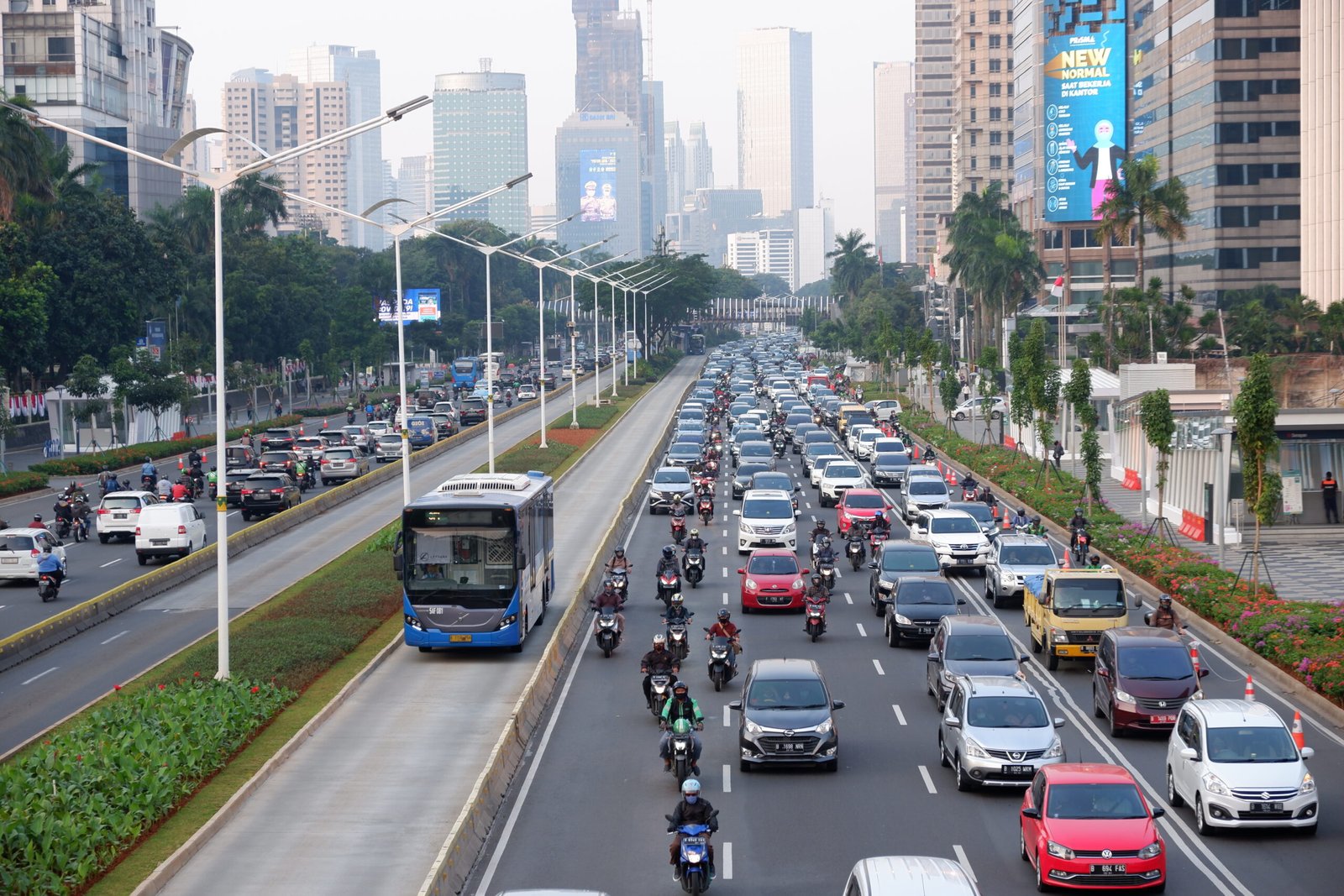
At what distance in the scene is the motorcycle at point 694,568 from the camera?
42.1 m

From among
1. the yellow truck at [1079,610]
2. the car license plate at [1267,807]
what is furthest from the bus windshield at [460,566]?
the car license plate at [1267,807]

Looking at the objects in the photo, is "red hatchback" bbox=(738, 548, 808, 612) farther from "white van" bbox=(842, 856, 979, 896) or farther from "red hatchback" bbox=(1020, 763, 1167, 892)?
"white van" bbox=(842, 856, 979, 896)

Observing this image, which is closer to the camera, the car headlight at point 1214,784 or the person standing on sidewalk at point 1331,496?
the car headlight at point 1214,784

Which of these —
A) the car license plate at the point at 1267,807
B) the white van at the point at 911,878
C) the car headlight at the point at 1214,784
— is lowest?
the car license plate at the point at 1267,807

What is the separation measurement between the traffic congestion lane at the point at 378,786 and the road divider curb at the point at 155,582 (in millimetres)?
8027

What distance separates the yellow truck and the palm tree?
2484 inches

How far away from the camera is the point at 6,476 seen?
6506 cm

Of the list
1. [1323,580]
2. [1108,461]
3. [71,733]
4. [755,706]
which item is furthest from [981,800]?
[1108,461]

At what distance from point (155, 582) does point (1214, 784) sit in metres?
29.4

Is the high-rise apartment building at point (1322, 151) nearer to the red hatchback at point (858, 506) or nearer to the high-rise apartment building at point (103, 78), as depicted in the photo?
the red hatchback at point (858, 506)

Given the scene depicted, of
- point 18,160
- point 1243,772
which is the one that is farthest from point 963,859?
point 18,160

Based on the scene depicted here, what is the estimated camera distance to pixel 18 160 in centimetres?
8119

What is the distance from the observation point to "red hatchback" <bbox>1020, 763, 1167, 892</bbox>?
57.9ft

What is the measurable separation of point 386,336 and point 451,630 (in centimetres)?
10326
